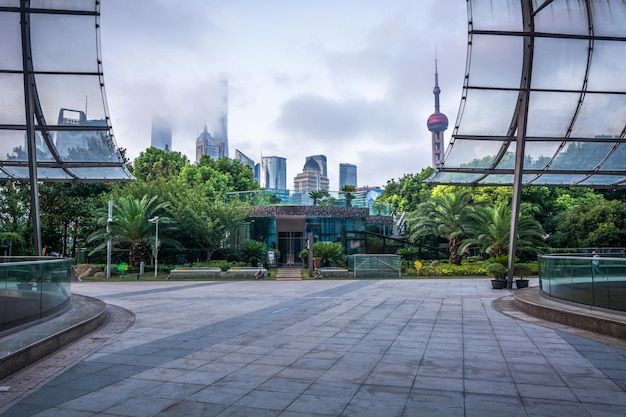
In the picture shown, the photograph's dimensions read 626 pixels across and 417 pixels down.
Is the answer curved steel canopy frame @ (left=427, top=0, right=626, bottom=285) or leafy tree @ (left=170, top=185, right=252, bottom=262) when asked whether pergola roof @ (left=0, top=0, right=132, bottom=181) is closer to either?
curved steel canopy frame @ (left=427, top=0, right=626, bottom=285)

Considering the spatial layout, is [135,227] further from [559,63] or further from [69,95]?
[559,63]

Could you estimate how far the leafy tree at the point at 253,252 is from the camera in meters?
35.0

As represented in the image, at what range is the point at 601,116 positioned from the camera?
1645 centimetres

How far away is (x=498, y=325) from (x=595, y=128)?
32.4ft

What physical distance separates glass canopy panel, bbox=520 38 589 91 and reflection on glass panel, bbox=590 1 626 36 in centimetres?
60

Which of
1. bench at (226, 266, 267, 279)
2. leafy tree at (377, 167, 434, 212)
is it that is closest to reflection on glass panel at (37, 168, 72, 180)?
bench at (226, 266, 267, 279)

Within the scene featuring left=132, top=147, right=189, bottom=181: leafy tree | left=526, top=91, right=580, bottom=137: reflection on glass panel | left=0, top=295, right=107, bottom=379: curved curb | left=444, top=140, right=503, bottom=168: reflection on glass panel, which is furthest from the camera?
left=132, top=147, right=189, bottom=181: leafy tree

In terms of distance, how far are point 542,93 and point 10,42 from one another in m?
17.4

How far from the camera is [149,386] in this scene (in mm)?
6156

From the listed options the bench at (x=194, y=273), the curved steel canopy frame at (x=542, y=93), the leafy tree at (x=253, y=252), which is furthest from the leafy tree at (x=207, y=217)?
the curved steel canopy frame at (x=542, y=93)

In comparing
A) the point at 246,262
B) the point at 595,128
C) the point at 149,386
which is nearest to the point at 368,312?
the point at 149,386

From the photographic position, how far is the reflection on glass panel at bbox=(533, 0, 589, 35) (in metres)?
14.9

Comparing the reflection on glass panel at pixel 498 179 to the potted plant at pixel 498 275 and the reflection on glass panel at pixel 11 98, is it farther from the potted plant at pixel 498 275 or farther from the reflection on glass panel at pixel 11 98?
the reflection on glass panel at pixel 11 98

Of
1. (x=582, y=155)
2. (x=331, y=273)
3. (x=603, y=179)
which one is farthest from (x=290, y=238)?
(x=582, y=155)
